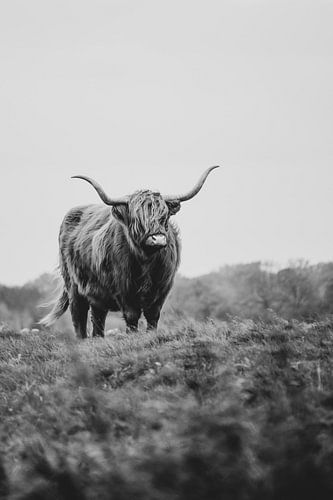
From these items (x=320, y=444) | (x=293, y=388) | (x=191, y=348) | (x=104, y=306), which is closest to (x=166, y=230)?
(x=104, y=306)

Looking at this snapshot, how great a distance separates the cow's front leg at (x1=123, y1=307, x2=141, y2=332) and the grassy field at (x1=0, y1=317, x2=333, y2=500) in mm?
1826

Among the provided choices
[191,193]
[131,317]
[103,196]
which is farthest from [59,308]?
[191,193]

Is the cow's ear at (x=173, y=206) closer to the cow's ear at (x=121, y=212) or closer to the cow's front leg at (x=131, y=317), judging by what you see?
the cow's ear at (x=121, y=212)

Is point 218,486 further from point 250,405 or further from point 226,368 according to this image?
Answer: point 226,368

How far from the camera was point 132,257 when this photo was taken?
9.17 meters

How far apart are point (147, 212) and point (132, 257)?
736 mm

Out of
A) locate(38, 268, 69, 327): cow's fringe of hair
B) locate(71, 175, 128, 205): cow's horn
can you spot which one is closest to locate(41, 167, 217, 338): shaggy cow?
locate(71, 175, 128, 205): cow's horn

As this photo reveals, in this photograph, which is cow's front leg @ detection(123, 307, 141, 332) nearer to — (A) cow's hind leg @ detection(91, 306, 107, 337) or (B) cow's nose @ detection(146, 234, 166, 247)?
(B) cow's nose @ detection(146, 234, 166, 247)

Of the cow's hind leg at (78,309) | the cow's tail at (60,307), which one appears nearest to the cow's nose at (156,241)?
the cow's hind leg at (78,309)

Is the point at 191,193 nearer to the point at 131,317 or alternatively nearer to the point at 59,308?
the point at 131,317

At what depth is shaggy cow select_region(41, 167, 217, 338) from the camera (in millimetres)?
8844

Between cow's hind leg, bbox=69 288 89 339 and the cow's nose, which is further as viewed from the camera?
cow's hind leg, bbox=69 288 89 339

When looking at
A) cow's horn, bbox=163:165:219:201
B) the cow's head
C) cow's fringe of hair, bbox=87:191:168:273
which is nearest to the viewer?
the cow's head

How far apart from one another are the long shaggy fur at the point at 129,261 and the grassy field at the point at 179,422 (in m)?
2.01
